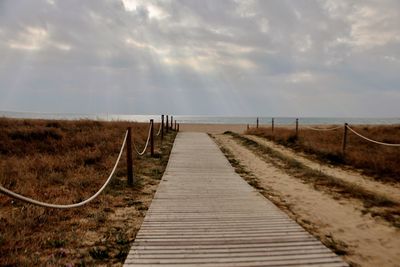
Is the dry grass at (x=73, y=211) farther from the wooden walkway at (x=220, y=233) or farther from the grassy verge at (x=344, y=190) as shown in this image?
the grassy verge at (x=344, y=190)

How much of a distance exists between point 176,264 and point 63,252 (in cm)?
143

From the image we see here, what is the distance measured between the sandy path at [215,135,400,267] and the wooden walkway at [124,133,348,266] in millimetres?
395

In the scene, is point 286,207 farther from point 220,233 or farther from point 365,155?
point 365,155

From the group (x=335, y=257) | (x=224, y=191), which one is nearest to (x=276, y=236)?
(x=335, y=257)

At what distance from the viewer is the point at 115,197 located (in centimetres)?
660

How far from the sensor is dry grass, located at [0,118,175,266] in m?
3.93

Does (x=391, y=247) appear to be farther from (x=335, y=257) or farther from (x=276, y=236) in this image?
(x=276, y=236)

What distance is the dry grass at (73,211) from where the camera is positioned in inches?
155

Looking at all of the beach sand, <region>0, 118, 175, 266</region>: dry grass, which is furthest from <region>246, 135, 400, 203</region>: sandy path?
the beach sand

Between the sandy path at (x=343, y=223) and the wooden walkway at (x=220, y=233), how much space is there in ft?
1.29

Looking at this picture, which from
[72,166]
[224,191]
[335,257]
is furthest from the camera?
[72,166]

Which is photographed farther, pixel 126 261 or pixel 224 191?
pixel 224 191

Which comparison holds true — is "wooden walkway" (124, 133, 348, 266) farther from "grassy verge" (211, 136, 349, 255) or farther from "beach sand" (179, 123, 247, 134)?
"beach sand" (179, 123, 247, 134)

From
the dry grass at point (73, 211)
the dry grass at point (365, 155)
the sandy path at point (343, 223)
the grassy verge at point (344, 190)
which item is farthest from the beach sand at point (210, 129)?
the sandy path at point (343, 223)
